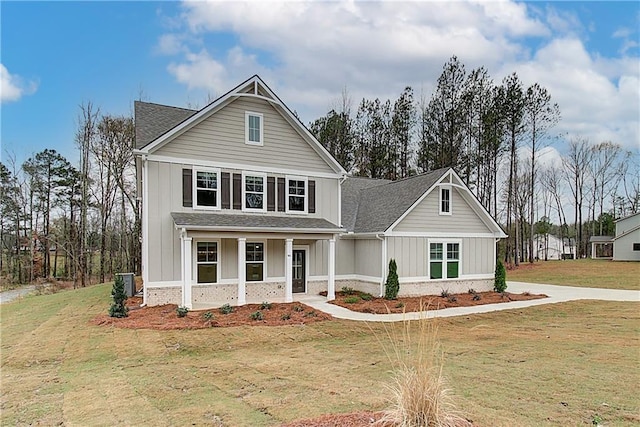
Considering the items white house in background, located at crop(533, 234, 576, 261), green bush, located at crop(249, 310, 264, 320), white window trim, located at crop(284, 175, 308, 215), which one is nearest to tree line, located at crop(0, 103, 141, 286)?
white window trim, located at crop(284, 175, 308, 215)

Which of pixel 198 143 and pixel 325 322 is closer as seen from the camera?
pixel 325 322

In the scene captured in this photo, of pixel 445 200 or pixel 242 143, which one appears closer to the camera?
pixel 242 143

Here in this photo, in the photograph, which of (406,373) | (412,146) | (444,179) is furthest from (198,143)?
(412,146)

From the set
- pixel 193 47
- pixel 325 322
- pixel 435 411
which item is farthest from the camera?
pixel 193 47

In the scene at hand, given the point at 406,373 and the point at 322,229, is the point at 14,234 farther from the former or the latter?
the point at 406,373

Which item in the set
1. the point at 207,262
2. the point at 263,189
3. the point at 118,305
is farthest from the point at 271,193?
the point at 118,305

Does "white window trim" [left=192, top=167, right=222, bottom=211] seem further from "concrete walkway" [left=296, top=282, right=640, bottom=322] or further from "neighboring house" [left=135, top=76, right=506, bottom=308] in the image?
"concrete walkway" [left=296, top=282, right=640, bottom=322]

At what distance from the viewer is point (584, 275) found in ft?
83.5

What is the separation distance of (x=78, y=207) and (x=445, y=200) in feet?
90.4

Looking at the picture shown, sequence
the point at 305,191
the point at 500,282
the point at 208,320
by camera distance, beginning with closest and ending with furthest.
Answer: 1. the point at 208,320
2. the point at 305,191
3. the point at 500,282

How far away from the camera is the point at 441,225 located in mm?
16891

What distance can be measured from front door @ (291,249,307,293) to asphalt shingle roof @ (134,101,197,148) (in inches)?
266

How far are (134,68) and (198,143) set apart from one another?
14.9 meters

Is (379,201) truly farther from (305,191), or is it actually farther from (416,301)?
(416,301)
